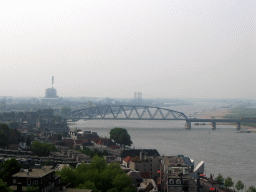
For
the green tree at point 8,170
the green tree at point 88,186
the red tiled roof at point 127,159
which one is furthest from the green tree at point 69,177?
the red tiled roof at point 127,159

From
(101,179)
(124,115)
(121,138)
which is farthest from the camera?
(124,115)

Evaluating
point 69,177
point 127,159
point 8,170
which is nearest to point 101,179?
point 69,177

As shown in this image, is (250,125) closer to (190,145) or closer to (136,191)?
(190,145)

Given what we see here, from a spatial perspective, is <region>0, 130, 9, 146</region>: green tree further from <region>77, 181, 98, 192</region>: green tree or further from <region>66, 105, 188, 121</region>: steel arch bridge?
<region>66, 105, 188, 121</region>: steel arch bridge

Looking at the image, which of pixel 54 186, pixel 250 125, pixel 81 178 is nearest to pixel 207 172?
pixel 81 178

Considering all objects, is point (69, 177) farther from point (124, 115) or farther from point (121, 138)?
point (124, 115)

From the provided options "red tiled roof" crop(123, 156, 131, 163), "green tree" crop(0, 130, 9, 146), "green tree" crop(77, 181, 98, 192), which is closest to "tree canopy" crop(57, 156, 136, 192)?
"green tree" crop(77, 181, 98, 192)

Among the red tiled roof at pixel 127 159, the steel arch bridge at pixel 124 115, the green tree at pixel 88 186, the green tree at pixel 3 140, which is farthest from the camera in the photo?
the steel arch bridge at pixel 124 115

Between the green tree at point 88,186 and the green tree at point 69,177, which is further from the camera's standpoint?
the green tree at point 69,177

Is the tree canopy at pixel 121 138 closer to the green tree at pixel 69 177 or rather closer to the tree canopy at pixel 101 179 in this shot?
the tree canopy at pixel 101 179

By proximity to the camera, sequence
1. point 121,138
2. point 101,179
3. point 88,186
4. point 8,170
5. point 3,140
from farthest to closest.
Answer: point 121,138 → point 3,140 → point 101,179 → point 8,170 → point 88,186

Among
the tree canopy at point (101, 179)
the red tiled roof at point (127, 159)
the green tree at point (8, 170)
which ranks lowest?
the red tiled roof at point (127, 159)
